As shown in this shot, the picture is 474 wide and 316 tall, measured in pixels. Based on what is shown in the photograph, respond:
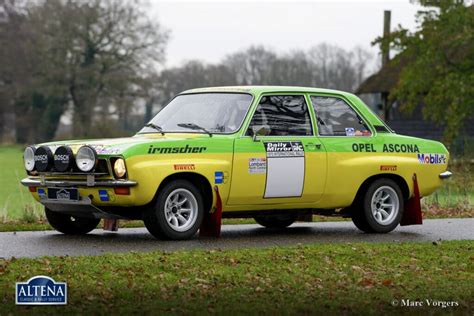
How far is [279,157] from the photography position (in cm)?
1251

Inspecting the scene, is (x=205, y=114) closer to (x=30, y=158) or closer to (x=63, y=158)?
(x=63, y=158)

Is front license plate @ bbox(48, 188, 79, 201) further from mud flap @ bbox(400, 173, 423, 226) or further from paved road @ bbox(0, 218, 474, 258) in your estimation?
mud flap @ bbox(400, 173, 423, 226)

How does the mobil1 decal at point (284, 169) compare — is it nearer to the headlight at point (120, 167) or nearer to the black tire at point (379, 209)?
the black tire at point (379, 209)

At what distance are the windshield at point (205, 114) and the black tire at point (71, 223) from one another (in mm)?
1257

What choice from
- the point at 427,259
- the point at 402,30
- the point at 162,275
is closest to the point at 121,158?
the point at 162,275

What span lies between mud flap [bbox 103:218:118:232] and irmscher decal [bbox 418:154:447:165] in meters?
3.92

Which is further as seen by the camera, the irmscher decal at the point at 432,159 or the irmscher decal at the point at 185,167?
the irmscher decal at the point at 432,159

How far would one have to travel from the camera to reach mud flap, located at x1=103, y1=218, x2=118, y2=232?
503 inches

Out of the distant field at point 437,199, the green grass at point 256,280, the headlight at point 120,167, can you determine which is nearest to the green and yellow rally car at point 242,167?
the headlight at point 120,167

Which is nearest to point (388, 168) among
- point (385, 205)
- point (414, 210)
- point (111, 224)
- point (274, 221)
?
point (385, 205)

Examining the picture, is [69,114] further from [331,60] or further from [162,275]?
[162,275]

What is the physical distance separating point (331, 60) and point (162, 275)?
95163 millimetres

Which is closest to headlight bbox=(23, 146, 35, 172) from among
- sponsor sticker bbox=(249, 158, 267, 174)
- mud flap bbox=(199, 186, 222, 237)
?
mud flap bbox=(199, 186, 222, 237)

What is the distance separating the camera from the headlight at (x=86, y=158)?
11508 mm
